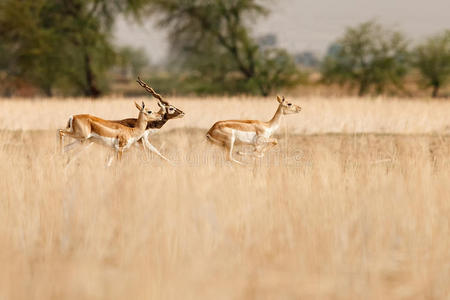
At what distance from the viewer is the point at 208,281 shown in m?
3.23

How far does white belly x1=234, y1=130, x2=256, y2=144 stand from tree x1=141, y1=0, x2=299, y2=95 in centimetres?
2299

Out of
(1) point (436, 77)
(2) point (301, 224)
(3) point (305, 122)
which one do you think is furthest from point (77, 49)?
(2) point (301, 224)

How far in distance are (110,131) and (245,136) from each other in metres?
1.83

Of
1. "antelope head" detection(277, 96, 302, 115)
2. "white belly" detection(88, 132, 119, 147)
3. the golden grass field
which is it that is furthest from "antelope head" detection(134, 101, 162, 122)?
"antelope head" detection(277, 96, 302, 115)

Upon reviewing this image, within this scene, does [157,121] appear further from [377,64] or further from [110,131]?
[377,64]

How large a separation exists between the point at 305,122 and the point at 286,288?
11131 millimetres

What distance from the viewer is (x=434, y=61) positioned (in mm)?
41750

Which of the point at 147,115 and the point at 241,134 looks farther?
the point at 241,134

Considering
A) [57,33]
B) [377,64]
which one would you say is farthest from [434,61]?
[57,33]

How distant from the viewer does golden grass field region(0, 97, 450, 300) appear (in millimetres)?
3242

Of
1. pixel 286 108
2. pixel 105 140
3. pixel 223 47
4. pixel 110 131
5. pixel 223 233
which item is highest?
pixel 223 47

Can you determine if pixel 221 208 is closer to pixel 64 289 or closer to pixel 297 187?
pixel 297 187

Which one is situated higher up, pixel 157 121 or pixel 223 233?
pixel 157 121

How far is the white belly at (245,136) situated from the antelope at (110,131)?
1.12 m
